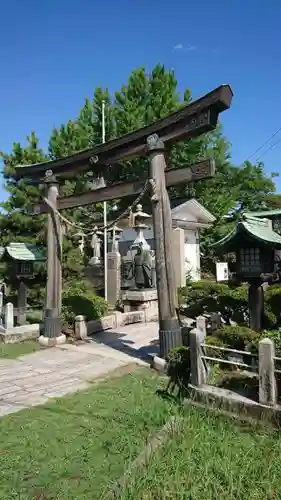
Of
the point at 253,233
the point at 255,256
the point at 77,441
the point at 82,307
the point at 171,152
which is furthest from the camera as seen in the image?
the point at 171,152

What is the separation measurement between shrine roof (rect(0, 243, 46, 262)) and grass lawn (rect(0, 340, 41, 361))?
9.15ft

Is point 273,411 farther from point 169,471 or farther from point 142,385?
point 142,385

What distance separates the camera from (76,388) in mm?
6125

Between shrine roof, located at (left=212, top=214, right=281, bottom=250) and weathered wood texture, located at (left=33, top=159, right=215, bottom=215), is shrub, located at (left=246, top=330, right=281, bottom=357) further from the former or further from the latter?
weathered wood texture, located at (left=33, top=159, right=215, bottom=215)

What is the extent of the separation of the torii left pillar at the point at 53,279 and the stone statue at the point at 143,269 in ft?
17.8

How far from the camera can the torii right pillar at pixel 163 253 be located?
718 cm

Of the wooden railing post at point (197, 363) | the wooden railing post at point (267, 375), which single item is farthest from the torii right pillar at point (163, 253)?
the wooden railing post at point (267, 375)

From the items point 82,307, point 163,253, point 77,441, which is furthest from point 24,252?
point 77,441

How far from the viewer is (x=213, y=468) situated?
3.42 meters

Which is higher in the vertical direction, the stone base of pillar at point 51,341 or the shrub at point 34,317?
the shrub at point 34,317

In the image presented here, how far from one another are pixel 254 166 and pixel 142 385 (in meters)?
24.6

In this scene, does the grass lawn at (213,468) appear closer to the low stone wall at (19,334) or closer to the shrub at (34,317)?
the low stone wall at (19,334)

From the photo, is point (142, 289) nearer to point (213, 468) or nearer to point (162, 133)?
point (162, 133)

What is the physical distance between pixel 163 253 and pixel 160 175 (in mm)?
1686
